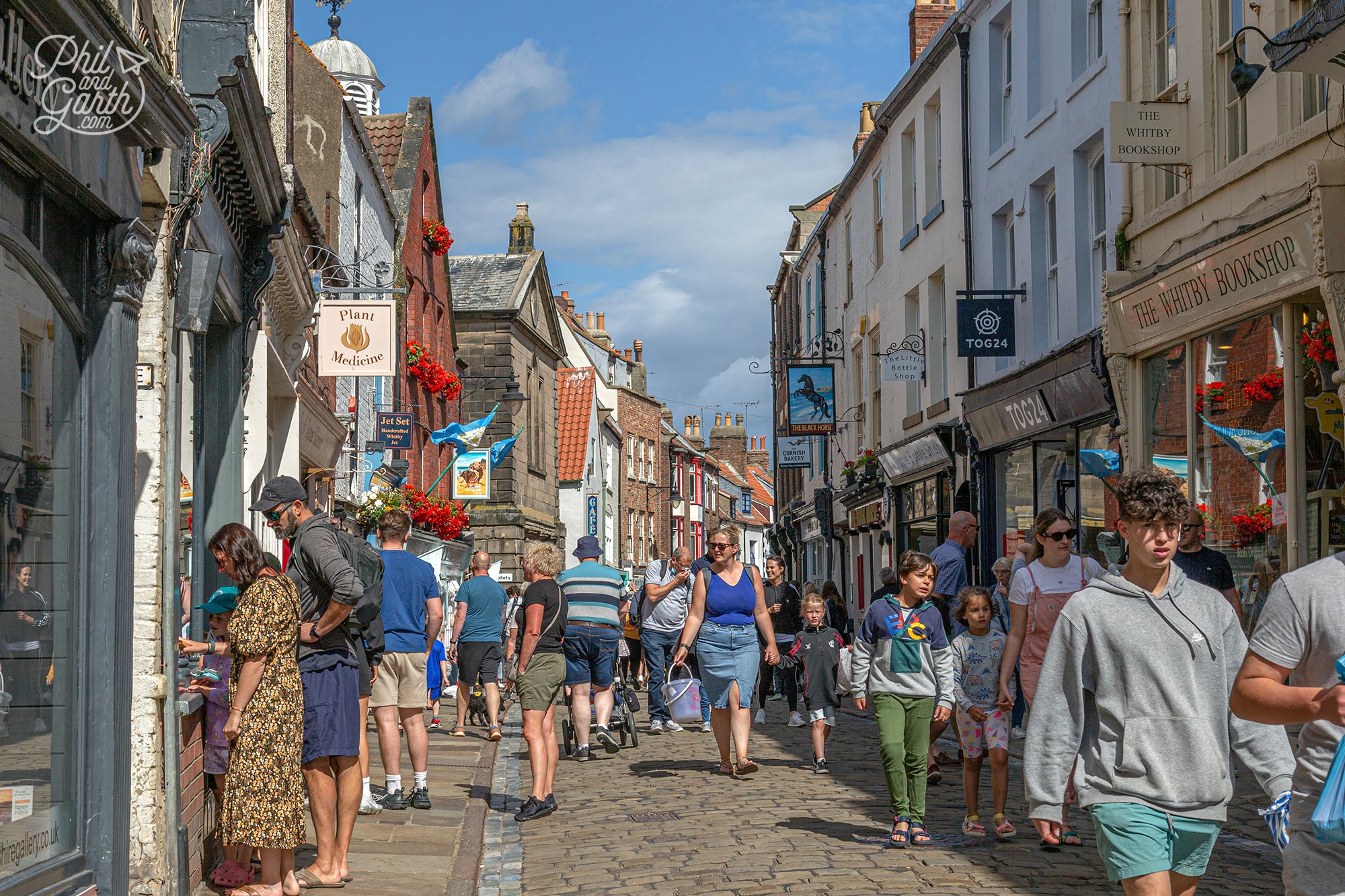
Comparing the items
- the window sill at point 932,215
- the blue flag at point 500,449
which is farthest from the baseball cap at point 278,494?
the blue flag at point 500,449

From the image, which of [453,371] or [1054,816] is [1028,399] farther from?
[453,371]

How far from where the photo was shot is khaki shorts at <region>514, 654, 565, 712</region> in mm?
9148

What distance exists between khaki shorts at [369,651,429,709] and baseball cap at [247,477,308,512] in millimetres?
2571

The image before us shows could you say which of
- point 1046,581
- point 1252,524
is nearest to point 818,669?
point 1252,524

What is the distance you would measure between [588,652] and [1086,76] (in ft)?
28.5

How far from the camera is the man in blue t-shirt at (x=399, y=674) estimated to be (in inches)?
367

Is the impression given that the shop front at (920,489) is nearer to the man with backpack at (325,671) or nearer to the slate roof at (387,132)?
the slate roof at (387,132)

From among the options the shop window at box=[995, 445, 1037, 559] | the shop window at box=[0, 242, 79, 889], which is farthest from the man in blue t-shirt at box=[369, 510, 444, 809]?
the shop window at box=[995, 445, 1037, 559]

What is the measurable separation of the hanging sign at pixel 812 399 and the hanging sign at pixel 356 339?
14.3m

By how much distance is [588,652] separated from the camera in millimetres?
11086

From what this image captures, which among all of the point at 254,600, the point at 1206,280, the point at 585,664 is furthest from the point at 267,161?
the point at 1206,280

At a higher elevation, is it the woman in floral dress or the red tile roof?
the red tile roof

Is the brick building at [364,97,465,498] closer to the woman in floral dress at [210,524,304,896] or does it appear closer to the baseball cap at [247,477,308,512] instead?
the baseball cap at [247,477,308,512]

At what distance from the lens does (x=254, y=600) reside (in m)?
6.32
